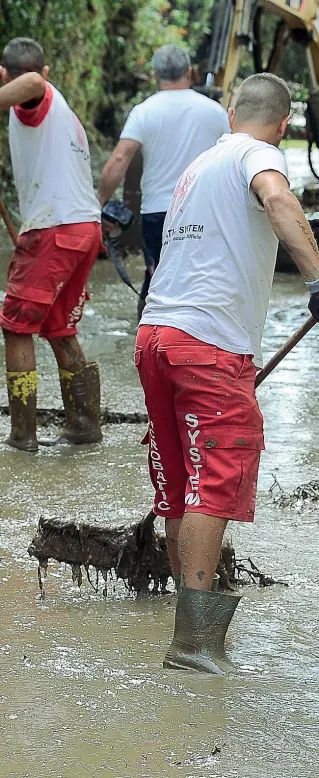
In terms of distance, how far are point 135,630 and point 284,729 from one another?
0.77 meters

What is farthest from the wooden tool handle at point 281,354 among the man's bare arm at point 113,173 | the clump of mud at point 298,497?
the man's bare arm at point 113,173

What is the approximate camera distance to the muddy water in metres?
2.63

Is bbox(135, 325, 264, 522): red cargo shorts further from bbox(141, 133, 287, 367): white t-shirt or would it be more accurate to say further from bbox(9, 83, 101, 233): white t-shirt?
bbox(9, 83, 101, 233): white t-shirt

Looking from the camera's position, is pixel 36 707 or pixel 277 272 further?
pixel 277 272

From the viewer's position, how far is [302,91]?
1608 centimetres

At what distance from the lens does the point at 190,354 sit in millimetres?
3209

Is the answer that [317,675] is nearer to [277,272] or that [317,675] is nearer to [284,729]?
[284,729]

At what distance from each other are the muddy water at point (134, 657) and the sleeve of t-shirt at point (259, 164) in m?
1.27

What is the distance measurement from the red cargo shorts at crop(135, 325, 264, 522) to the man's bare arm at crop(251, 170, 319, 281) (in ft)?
1.12

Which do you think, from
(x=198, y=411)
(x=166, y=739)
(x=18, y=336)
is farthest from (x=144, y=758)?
(x=18, y=336)

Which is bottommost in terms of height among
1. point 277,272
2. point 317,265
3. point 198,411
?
point 277,272

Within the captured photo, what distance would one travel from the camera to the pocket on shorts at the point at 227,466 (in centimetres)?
317

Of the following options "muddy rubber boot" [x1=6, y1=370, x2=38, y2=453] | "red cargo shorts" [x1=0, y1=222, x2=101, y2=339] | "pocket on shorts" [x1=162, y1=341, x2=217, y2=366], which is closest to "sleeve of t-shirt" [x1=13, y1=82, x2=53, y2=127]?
"red cargo shorts" [x1=0, y1=222, x2=101, y2=339]

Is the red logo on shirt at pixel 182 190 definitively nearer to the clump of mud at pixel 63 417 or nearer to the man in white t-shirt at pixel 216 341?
the man in white t-shirt at pixel 216 341
